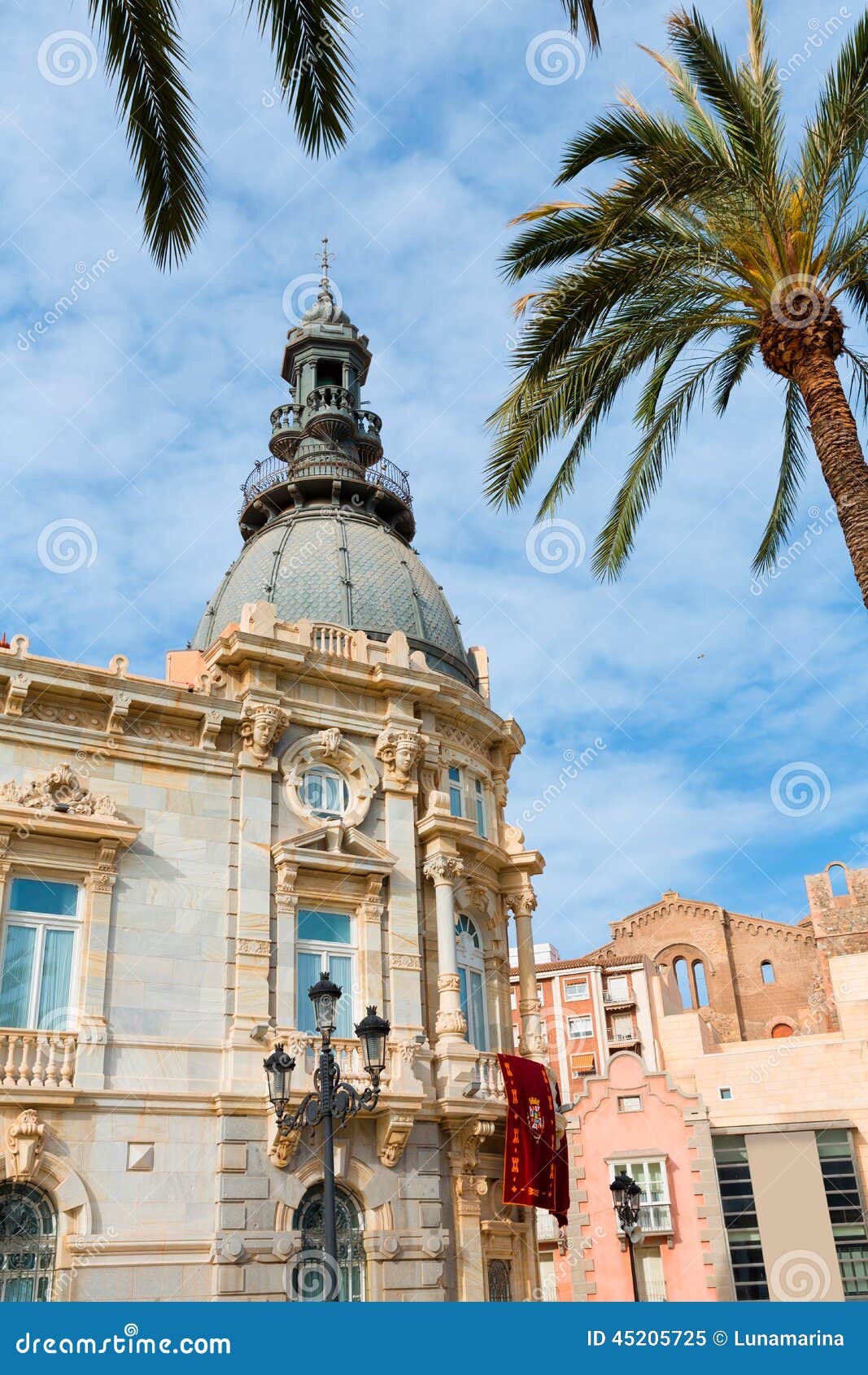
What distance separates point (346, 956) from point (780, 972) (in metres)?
52.4

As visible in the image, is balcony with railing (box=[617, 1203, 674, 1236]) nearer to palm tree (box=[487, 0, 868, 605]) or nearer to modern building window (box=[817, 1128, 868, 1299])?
modern building window (box=[817, 1128, 868, 1299])

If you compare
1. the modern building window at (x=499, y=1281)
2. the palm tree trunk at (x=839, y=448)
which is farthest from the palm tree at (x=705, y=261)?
the modern building window at (x=499, y=1281)

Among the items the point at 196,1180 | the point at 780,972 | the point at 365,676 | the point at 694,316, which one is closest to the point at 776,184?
the point at 694,316

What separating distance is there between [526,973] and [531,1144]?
393cm

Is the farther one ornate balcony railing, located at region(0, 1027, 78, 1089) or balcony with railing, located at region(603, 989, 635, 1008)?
balcony with railing, located at region(603, 989, 635, 1008)

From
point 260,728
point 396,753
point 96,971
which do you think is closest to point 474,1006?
point 396,753

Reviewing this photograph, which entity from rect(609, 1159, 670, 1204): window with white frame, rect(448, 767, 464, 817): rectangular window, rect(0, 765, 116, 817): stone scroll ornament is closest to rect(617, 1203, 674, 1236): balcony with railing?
rect(609, 1159, 670, 1204): window with white frame

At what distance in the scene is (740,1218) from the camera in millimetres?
39656

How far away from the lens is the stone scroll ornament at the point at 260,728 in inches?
843

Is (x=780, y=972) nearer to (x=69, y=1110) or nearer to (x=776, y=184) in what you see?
(x=69, y=1110)

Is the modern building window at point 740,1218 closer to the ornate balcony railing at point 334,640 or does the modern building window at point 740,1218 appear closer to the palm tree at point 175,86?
the ornate balcony railing at point 334,640

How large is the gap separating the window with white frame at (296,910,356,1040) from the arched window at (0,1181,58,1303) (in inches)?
197

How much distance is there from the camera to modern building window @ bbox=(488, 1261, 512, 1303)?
2148 cm
